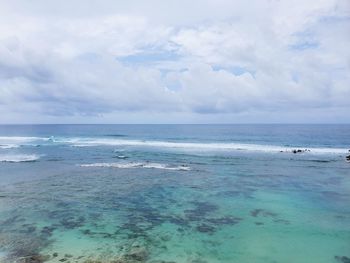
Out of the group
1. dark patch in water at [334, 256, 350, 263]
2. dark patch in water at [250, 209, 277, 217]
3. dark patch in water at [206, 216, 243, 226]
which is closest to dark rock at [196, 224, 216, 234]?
dark patch in water at [206, 216, 243, 226]

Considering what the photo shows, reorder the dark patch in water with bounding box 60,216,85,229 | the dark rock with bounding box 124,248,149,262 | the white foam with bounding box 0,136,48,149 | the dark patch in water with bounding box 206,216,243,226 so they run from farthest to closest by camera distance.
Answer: the white foam with bounding box 0,136,48,149
the dark patch in water with bounding box 206,216,243,226
the dark patch in water with bounding box 60,216,85,229
the dark rock with bounding box 124,248,149,262

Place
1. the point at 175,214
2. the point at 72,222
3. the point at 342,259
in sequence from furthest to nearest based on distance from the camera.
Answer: the point at 175,214 → the point at 72,222 → the point at 342,259

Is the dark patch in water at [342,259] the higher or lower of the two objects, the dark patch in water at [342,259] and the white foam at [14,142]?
the lower

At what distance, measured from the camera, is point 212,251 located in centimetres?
1470

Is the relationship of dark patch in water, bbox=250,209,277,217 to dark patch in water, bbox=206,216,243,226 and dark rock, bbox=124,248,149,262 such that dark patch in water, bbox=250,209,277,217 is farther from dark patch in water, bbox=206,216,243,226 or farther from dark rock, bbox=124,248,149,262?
dark rock, bbox=124,248,149,262

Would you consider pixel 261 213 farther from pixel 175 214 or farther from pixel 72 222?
pixel 72 222

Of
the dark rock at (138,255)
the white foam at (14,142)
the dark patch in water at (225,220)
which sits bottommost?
the dark rock at (138,255)

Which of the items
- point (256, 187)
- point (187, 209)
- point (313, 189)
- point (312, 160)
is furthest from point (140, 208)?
point (312, 160)

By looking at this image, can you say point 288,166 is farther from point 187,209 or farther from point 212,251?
point 212,251

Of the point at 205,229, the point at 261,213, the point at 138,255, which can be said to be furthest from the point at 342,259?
the point at 138,255

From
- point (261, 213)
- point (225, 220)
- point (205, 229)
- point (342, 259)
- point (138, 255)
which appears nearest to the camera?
point (342, 259)

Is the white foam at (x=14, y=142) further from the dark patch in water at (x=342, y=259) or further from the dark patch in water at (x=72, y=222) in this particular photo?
the dark patch in water at (x=342, y=259)

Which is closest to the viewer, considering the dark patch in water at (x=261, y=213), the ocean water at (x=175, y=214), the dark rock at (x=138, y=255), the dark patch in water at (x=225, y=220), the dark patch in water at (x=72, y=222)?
the dark rock at (x=138, y=255)

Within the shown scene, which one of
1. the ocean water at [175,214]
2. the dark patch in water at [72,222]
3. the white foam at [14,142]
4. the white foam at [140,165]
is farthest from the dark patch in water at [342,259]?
the white foam at [14,142]
